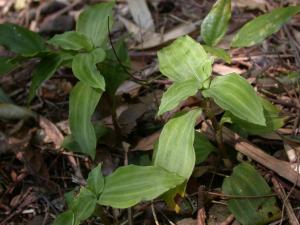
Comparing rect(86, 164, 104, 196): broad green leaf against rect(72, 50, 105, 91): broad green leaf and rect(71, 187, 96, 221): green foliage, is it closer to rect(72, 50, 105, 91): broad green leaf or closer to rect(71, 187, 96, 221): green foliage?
rect(71, 187, 96, 221): green foliage

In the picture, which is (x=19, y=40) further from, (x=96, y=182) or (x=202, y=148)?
(x=202, y=148)

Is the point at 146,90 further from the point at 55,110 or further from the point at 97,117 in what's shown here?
the point at 55,110

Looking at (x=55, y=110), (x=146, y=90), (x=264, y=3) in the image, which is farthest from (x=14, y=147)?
(x=264, y=3)

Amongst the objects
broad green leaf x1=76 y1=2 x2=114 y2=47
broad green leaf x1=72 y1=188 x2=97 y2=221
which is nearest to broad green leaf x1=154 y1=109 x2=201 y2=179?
broad green leaf x1=72 y1=188 x2=97 y2=221

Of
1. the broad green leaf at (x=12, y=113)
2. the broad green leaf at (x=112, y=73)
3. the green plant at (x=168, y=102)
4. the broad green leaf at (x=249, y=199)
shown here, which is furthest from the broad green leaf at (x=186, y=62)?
the broad green leaf at (x=12, y=113)

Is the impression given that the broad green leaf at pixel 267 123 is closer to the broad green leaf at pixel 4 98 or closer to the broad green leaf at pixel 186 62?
the broad green leaf at pixel 186 62

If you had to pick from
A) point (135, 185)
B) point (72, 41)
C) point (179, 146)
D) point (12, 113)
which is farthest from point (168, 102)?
point (12, 113)
